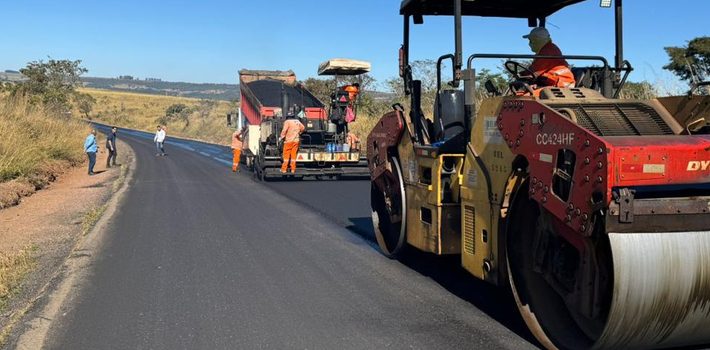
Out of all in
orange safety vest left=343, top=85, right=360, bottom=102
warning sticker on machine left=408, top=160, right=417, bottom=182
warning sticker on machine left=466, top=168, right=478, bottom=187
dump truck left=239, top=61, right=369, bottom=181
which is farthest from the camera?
orange safety vest left=343, top=85, right=360, bottom=102

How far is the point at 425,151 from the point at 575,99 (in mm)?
1597

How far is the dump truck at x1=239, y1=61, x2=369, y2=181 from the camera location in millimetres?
17094

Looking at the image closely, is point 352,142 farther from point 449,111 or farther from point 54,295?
point 54,295

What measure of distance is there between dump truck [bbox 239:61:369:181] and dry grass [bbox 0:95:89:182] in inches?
225

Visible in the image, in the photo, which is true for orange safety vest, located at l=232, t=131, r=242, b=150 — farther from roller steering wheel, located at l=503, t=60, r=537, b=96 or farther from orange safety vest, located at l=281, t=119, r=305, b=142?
roller steering wheel, located at l=503, t=60, r=537, b=96

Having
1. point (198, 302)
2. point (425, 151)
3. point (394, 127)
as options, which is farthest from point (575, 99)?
point (198, 302)

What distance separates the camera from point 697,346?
3994 millimetres

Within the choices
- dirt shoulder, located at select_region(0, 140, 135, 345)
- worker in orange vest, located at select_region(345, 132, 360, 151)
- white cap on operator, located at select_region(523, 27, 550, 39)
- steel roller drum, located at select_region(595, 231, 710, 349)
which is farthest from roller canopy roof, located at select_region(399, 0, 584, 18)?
worker in orange vest, located at select_region(345, 132, 360, 151)

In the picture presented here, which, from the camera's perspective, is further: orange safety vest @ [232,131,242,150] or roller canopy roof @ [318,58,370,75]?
orange safety vest @ [232,131,242,150]

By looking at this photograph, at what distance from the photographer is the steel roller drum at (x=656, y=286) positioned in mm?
3354

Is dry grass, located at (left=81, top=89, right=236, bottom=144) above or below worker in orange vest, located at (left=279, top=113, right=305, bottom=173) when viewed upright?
above

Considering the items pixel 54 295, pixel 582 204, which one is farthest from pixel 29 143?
pixel 582 204

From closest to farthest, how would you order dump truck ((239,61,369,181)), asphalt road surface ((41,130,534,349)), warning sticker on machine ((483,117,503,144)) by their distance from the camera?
warning sticker on machine ((483,117,503,144)) < asphalt road surface ((41,130,534,349)) < dump truck ((239,61,369,181))

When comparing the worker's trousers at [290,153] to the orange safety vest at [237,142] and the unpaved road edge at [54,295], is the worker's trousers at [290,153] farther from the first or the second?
the unpaved road edge at [54,295]
